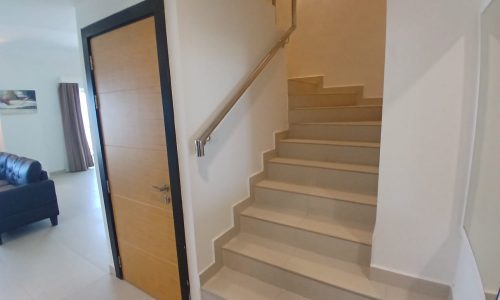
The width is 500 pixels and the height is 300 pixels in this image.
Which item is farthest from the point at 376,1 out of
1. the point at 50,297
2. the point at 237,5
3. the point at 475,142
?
the point at 50,297

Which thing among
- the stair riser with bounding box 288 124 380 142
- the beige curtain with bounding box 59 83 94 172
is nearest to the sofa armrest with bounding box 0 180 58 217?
the stair riser with bounding box 288 124 380 142

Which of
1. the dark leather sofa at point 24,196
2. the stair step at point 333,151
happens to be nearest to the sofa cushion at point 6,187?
the dark leather sofa at point 24,196

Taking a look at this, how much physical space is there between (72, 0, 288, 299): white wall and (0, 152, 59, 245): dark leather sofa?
2.29m

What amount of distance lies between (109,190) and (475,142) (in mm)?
2428

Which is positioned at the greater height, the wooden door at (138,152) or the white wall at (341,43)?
the white wall at (341,43)

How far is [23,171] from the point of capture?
314 centimetres

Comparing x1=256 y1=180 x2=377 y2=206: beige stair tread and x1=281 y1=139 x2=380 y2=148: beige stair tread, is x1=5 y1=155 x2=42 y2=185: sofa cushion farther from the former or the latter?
x1=281 y1=139 x2=380 y2=148: beige stair tread

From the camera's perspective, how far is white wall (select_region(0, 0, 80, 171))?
14.4 ft

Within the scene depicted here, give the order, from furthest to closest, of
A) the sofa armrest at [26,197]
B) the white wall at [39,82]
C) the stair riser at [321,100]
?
the white wall at [39,82] → the stair riser at [321,100] → the sofa armrest at [26,197]

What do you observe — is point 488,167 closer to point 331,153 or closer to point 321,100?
point 331,153

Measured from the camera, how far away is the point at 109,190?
7.03 feet

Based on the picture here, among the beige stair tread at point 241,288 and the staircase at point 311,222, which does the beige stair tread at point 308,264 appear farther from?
the beige stair tread at point 241,288

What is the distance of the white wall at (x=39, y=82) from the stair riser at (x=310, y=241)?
158 inches

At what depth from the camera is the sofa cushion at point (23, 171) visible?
312cm
